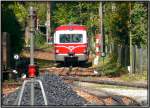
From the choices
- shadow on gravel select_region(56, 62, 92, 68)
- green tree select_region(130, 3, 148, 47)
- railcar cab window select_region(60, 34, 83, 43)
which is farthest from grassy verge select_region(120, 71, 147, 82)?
railcar cab window select_region(60, 34, 83, 43)

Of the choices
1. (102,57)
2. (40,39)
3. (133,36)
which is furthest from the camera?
(40,39)

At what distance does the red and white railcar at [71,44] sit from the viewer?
33375 millimetres

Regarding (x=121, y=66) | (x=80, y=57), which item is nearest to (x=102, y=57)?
(x=80, y=57)

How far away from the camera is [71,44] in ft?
111

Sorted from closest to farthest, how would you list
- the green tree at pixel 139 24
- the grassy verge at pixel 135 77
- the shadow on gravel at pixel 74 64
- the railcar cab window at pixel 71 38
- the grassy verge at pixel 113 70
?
1. the grassy verge at pixel 135 77
2. the grassy verge at pixel 113 70
3. the green tree at pixel 139 24
4. the shadow on gravel at pixel 74 64
5. the railcar cab window at pixel 71 38

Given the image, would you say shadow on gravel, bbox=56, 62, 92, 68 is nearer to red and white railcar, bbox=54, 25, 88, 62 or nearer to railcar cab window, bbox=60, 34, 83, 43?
red and white railcar, bbox=54, 25, 88, 62

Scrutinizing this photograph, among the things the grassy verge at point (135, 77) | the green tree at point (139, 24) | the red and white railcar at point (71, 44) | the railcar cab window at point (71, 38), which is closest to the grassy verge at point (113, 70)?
the grassy verge at point (135, 77)

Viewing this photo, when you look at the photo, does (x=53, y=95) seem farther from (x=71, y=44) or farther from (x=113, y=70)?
(x=71, y=44)

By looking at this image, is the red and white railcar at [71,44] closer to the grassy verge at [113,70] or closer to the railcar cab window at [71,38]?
the railcar cab window at [71,38]

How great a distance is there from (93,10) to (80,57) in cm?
713

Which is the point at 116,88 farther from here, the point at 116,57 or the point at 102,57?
the point at 102,57

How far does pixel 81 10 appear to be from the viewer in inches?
1569

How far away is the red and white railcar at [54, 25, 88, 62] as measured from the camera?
3338cm

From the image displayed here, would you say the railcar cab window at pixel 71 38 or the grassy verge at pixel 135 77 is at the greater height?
the railcar cab window at pixel 71 38
